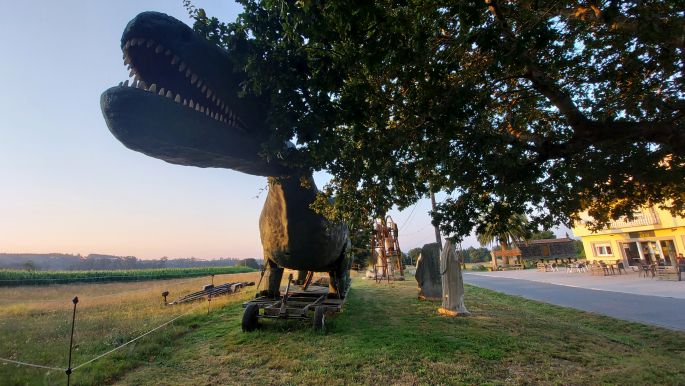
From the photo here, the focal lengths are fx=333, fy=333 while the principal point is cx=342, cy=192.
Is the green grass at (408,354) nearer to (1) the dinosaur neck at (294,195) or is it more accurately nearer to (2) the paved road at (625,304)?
(2) the paved road at (625,304)

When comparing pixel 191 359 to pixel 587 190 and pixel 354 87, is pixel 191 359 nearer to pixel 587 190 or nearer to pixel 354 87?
pixel 354 87

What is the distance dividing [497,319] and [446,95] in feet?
23.7

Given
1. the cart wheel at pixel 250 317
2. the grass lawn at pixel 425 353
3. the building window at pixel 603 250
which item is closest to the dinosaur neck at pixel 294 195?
the grass lawn at pixel 425 353

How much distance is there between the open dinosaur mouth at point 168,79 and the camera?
338cm

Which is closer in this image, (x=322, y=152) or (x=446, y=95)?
(x=322, y=152)

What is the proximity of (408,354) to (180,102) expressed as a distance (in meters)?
5.33

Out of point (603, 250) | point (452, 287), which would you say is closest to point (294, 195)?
point (452, 287)

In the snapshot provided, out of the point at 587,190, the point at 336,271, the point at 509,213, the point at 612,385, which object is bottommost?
the point at 612,385

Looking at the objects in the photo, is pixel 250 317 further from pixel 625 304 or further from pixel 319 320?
pixel 625 304

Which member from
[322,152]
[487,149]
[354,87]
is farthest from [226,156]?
[487,149]

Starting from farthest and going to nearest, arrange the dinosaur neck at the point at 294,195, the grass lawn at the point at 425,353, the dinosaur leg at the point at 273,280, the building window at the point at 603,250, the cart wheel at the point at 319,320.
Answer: the building window at the point at 603,250 < the dinosaur leg at the point at 273,280 < the cart wheel at the point at 319,320 < the dinosaur neck at the point at 294,195 < the grass lawn at the point at 425,353

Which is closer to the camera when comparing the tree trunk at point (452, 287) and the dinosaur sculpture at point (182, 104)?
the dinosaur sculpture at point (182, 104)

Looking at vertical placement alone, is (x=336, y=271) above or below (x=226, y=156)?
below

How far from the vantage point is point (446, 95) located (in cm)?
417
